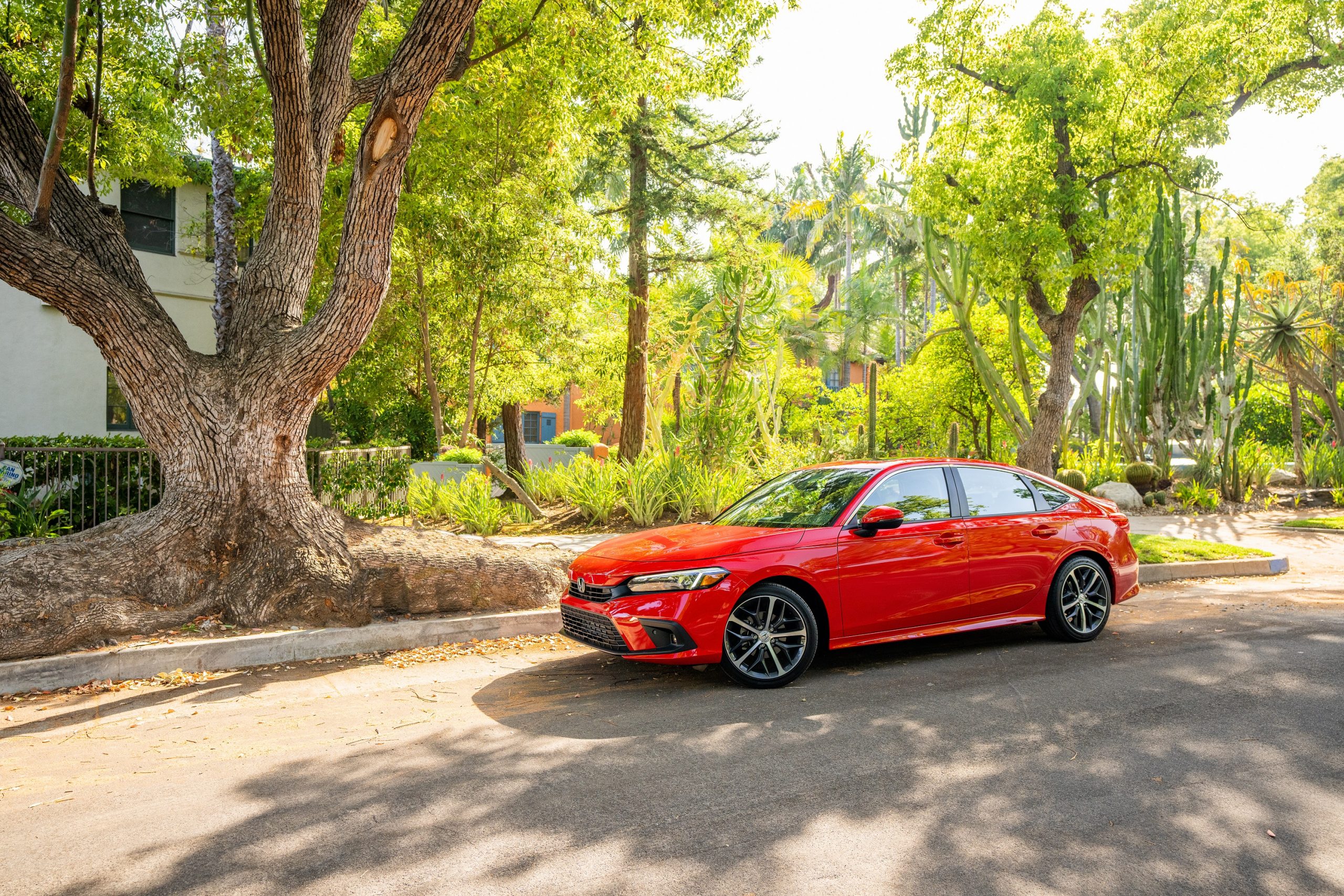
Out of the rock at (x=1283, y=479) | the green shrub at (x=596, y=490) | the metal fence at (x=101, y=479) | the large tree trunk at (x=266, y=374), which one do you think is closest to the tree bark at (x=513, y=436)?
the green shrub at (x=596, y=490)

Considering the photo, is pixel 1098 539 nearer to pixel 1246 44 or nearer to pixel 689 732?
pixel 689 732

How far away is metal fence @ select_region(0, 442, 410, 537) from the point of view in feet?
33.7

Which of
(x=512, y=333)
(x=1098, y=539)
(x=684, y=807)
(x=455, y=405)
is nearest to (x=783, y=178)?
(x=455, y=405)

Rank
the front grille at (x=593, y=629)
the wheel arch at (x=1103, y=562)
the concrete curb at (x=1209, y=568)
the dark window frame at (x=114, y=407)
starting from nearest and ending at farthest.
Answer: the front grille at (x=593, y=629), the wheel arch at (x=1103, y=562), the concrete curb at (x=1209, y=568), the dark window frame at (x=114, y=407)

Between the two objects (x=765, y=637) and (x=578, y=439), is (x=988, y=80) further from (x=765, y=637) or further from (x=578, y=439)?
(x=578, y=439)

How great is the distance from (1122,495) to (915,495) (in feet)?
45.9

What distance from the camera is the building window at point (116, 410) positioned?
18.7 metres

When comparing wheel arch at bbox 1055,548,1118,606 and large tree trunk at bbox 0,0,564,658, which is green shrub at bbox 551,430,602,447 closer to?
large tree trunk at bbox 0,0,564,658

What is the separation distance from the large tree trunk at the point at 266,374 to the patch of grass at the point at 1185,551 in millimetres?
7830

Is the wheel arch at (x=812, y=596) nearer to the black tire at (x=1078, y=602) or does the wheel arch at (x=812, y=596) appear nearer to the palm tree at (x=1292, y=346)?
the black tire at (x=1078, y=602)

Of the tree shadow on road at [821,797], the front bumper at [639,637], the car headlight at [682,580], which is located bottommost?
the tree shadow on road at [821,797]

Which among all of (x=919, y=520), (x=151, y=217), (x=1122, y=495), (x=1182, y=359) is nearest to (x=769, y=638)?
(x=919, y=520)

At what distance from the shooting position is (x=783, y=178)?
185ft

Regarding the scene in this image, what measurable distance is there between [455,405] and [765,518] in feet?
50.4
